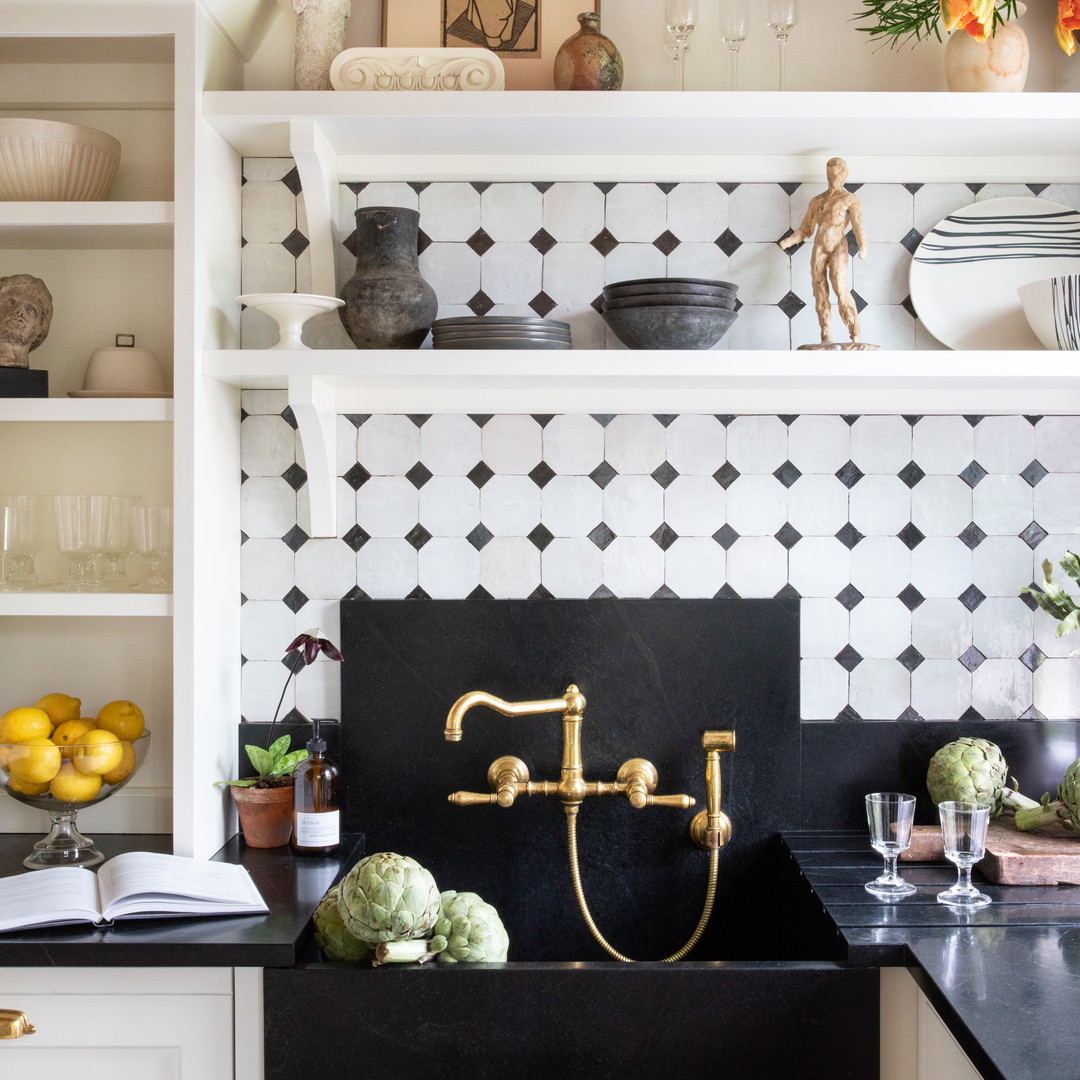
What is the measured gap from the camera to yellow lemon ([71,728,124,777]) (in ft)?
5.21

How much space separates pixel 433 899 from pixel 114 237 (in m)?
1.19

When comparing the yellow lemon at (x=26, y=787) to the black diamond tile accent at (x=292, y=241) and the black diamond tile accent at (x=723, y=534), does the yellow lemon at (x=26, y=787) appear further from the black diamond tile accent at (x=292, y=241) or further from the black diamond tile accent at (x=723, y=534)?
the black diamond tile accent at (x=723, y=534)

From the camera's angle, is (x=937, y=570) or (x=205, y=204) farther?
(x=937, y=570)

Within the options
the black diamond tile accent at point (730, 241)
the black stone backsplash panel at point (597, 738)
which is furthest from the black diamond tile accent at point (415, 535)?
the black diamond tile accent at point (730, 241)

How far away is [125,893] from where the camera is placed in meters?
1.40

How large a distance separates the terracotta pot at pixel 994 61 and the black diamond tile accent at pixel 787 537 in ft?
2.51

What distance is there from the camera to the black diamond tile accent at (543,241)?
6.15 ft

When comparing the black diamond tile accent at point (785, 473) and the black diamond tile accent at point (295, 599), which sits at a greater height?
the black diamond tile accent at point (785, 473)

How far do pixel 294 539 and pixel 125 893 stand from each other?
68cm

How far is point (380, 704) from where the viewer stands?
186 cm

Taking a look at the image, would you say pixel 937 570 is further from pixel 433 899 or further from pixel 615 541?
pixel 433 899

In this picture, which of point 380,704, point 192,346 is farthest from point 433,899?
point 192,346

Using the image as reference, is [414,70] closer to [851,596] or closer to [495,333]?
[495,333]

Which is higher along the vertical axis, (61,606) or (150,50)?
(150,50)
